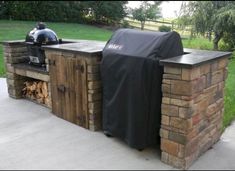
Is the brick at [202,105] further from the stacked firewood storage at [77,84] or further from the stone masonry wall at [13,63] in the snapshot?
the stone masonry wall at [13,63]

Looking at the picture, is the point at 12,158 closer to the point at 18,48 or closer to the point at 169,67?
→ the point at 169,67

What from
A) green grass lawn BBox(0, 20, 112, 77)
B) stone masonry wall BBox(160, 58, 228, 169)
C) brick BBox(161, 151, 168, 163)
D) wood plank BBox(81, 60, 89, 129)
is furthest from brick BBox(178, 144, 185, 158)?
green grass lawn BBox(0, 20, 112, 77)

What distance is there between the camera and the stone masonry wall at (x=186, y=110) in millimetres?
3053

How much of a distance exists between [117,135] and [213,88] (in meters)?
1.19

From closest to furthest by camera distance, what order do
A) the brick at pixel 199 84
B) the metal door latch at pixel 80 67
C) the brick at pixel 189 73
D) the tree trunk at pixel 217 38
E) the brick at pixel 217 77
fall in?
the brick at pixel 189 73
the brick at pixel 199 84
the brick at pixel 217 77
the metal door latch at pixel 80 67
the tree trunk at pixel 217 38

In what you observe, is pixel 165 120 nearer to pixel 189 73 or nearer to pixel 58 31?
pixel 189 73

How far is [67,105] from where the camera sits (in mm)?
4520

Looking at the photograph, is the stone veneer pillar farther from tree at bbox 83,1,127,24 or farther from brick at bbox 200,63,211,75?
tree at bbox 83,1,127,24

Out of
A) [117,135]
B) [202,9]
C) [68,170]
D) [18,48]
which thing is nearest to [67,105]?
[117,135]

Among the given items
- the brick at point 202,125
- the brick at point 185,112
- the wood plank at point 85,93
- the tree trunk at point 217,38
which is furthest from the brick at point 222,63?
the tree trunk at point 217,38

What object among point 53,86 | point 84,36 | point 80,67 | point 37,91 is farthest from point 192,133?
point 84,36

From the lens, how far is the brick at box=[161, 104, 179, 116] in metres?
3.14

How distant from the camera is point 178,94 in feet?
10.1

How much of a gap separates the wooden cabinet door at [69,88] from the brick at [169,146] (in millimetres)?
1238
